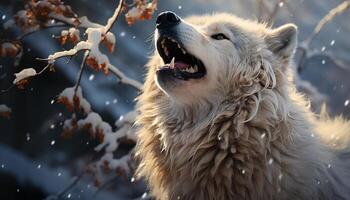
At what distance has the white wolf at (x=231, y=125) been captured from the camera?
331 cm

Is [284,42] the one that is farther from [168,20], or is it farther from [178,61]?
[168,20]

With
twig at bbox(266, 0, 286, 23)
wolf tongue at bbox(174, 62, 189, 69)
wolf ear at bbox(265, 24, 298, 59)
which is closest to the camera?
wolf tongue at bbox(174, 62, 189, 69)

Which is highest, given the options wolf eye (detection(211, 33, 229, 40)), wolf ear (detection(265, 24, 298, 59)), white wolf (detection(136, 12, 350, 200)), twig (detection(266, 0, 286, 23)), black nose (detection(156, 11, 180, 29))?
wolf ear (detection(265, 24, 298, 59))

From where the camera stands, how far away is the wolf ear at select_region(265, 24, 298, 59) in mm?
3762

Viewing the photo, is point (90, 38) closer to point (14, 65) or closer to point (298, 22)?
point (14, 65)

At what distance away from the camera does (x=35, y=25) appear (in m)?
5.16

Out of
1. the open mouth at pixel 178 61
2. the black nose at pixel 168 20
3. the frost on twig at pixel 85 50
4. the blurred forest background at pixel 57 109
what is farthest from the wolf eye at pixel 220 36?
the blurred forest background at pixel 57 109

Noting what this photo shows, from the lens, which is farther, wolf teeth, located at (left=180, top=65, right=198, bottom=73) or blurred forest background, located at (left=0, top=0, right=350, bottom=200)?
blurred forest background, located at (left=0, top=0, right=350, bottom=200)

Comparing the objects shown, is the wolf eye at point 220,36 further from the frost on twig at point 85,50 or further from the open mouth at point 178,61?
the frost on twig at point 85,50

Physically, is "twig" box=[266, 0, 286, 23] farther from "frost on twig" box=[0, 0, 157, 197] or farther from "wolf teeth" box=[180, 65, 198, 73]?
"wolf teeth" box=[180, 65, 198, 73]

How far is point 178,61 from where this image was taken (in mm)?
3713

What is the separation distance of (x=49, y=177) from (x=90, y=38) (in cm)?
241

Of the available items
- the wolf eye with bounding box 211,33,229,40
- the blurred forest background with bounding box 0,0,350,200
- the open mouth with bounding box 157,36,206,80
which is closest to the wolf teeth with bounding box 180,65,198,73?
the open mouth with bounding box 157,36,206,80

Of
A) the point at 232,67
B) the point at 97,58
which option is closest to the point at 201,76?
the point at 232,67
